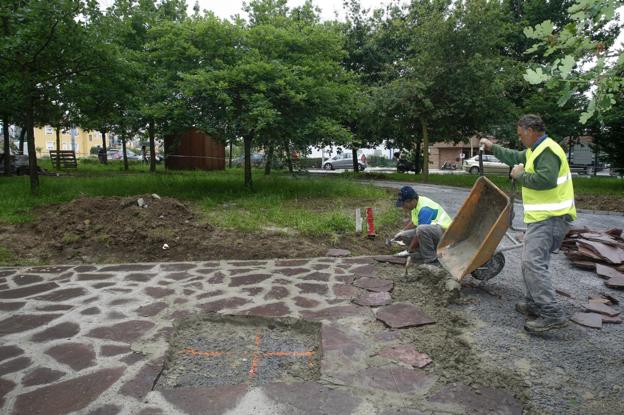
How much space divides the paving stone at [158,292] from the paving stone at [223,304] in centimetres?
62

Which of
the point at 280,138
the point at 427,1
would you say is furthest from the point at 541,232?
the point at 427,1

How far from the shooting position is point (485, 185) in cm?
484

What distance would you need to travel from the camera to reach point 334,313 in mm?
4344

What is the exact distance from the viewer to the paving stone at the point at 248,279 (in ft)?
17.4

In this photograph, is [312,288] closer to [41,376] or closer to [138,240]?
[41,376]

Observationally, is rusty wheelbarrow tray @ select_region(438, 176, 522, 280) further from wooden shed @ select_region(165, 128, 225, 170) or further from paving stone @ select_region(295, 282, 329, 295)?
wooden shed @ select_region(165, 128, 225, 170)

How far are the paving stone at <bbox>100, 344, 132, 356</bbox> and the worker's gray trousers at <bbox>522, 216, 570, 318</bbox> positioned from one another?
3.49 metres

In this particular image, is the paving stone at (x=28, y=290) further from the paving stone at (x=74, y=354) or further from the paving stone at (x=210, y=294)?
the paving stone at (x=210, y=294)

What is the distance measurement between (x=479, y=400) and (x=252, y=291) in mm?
2805

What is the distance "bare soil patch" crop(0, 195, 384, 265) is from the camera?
6633mm

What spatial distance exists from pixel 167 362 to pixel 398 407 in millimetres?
1834

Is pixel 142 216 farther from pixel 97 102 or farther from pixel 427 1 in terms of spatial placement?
pixel 427 1

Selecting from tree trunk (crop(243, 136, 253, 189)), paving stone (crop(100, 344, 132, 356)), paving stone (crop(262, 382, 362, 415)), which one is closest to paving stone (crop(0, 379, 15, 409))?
paving stone (crop(100, 344, 132, 356))

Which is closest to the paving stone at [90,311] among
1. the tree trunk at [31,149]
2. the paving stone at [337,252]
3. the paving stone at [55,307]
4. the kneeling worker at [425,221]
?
the paving stone at [55,307]
